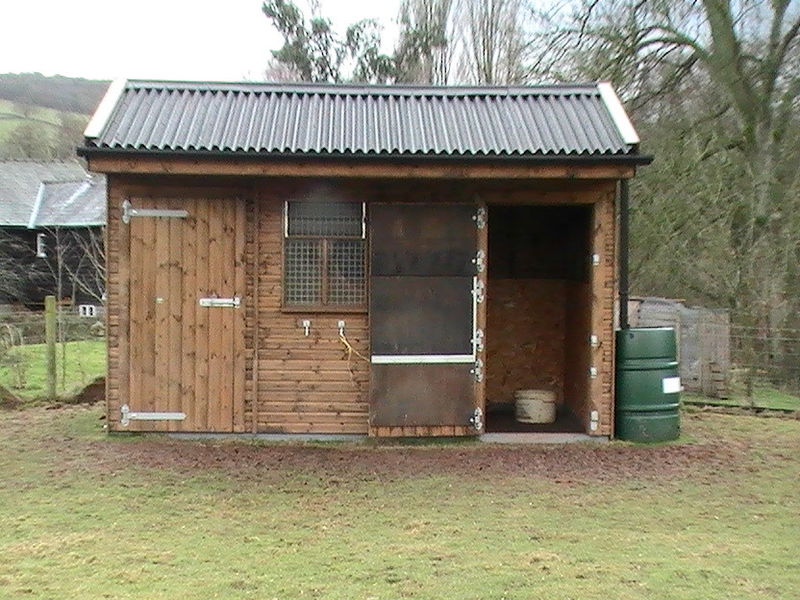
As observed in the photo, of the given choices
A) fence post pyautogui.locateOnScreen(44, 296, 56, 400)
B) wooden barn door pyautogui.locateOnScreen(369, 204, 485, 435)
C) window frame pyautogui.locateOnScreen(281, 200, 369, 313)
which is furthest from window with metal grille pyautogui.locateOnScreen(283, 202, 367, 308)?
fence post pyautogui.locateOnScreen(44, 296, 56, 400)

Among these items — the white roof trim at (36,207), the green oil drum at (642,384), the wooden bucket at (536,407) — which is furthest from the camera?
the white roof trim at (36,207)

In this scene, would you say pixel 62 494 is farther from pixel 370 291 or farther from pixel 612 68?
pixel 612 68

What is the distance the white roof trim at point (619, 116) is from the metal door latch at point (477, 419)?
2.69m

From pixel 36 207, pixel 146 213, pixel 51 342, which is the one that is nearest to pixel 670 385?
pixel 146 213

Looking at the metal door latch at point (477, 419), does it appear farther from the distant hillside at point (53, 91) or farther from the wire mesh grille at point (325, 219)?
the distant hillside at point (53, 91)

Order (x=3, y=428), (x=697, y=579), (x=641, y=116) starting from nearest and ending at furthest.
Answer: (x=697, y=579) → (x=3, y=428) → (x=641, y=116)

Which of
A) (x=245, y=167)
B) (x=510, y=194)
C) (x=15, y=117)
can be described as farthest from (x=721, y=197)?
(x=15, y=117)

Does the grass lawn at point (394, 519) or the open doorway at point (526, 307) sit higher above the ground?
the open doorway at point (526, 307)

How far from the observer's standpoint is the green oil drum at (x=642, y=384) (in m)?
7.77

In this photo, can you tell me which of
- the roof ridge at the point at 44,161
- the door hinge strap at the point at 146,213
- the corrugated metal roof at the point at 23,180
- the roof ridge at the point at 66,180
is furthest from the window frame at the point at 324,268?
the roof ridge at the point at 44,161

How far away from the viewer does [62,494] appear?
5.75m

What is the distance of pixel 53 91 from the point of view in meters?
42.3

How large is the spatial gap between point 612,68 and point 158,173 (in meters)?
9.42

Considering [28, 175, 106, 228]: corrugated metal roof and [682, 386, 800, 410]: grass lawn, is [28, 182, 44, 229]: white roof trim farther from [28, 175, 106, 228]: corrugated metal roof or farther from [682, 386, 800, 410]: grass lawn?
[682, 386, 800, 410]: grass lawn
